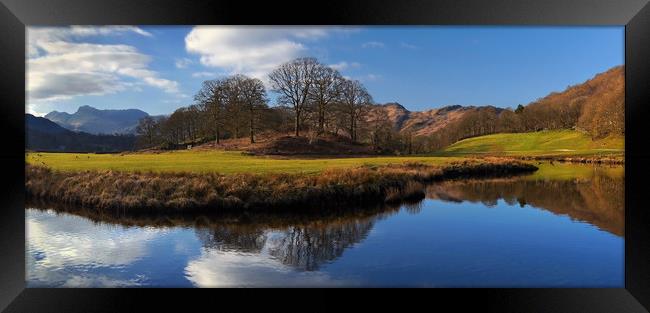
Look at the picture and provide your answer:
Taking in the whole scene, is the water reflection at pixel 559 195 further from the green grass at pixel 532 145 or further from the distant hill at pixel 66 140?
the distant hill at pixel 66 140

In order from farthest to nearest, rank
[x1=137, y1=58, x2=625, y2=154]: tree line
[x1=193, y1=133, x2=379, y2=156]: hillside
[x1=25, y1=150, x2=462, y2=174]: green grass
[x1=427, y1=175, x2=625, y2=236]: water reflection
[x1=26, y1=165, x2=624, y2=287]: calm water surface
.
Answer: [x1=193, y1=133, x2=379, y2=156]: hillside, [x1=25, y1=150, x2=462, y2=174]: green grass, [x1=137, y1=58, x2=625, y2=154]: tree line, [x1=427, y1=175, x2=625, y2=236]: water reflection, [x1=26, y1=165, x2=624, y2=287]: calm water surface

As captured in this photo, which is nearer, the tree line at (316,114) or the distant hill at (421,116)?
the tree line at (316,114)

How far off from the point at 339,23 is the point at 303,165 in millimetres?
→ 5356

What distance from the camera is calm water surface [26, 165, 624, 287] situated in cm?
598

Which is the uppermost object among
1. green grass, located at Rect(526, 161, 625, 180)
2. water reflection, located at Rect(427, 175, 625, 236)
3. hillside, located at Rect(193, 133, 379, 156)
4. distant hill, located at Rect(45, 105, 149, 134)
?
distant hill, located at Rect(45, 105, 149, 134)

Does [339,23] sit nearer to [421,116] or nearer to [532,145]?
[421,116]

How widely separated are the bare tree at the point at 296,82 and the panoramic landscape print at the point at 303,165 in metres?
0.03

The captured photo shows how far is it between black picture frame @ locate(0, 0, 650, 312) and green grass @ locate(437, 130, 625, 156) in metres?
4.12

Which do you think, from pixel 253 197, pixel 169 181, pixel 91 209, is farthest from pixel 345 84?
pixel 91 209

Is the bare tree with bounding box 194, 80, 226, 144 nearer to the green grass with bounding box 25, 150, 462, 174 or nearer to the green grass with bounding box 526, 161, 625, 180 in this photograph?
the green grass with bounding box 25, 150, 462, 174

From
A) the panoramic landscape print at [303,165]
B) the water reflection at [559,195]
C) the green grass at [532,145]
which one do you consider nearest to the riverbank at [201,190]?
the panoramic landscape print at [303,165]

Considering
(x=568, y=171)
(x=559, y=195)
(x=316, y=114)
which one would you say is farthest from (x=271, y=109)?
(x=568, y=171)

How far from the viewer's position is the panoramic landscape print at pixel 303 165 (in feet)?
21.1

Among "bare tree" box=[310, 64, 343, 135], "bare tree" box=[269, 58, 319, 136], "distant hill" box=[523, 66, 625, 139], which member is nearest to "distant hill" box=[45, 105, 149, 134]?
"bare tree" box=[269, 58, 319, 136]
